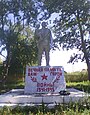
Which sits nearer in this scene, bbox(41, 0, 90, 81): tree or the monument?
the monument

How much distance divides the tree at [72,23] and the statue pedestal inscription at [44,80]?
11.5 metres

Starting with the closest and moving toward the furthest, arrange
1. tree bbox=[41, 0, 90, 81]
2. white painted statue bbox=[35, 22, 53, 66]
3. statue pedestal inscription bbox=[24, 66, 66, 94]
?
statue pedestal inscription bbox=[24, 66, 66, 94], white painted statue bbox=[35, 22, 53, 66], tree bbox=[41, 0, 90, 81]

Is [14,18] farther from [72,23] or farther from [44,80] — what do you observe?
[44,80]

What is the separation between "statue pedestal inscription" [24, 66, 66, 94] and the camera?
10672mm

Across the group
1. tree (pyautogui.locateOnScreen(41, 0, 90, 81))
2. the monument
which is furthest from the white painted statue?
tree (pyautogui.locateOnScreen(41, 0, 90, 81))

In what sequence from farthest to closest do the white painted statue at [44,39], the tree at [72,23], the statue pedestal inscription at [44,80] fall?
the tree at [72,23], the white painted statue at [44,39], the statue pedestal inscription at [44,80]

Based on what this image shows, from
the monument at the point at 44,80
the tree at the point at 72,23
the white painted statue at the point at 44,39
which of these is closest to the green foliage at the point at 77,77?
the tree at the point at 72,23

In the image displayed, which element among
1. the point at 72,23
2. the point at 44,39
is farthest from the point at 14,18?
the point at 44,39

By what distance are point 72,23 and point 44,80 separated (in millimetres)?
13071

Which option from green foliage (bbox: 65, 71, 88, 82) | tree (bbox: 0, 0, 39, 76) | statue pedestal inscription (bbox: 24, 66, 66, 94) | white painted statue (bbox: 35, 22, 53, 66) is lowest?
statue pedestal inscription (bbox: 24, 66, 66, 94)

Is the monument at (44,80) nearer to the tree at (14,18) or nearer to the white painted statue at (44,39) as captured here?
the white painted statue at (44,39)

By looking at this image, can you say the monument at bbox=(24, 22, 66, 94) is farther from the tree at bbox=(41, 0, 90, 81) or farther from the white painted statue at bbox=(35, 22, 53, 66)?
the tree at bbox=(41, 0, 90, 81)

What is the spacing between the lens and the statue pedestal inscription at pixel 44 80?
10672 millimetres

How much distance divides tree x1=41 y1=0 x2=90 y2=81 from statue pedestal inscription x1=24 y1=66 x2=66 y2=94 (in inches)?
451
